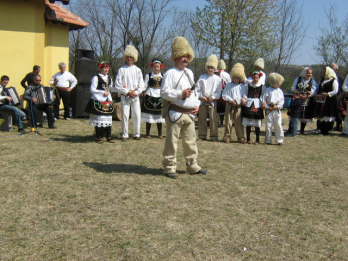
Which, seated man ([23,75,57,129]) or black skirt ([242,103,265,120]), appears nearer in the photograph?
black skirt ([242,103,265,120])

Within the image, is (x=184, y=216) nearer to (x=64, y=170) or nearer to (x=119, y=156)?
(x=64, y=170)

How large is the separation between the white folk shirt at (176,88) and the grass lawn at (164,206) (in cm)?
112

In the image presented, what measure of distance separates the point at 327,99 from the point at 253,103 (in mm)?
3133

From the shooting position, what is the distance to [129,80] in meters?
8.58

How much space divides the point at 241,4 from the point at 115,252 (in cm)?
1611

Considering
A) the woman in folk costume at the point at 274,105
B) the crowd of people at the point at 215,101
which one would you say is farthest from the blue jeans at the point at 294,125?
the woman in folk costume at the point at 274,105

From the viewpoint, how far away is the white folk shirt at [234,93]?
29.2 feet

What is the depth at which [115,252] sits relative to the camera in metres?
3.44

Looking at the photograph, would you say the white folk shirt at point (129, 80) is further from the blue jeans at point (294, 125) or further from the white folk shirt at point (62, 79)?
the blue jeans at point (294, 125)

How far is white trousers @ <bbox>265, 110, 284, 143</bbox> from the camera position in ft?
29.1

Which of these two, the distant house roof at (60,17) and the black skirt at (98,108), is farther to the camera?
the distant house roof at (60,17)

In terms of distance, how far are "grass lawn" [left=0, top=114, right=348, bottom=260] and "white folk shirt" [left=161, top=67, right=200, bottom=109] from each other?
1118mm

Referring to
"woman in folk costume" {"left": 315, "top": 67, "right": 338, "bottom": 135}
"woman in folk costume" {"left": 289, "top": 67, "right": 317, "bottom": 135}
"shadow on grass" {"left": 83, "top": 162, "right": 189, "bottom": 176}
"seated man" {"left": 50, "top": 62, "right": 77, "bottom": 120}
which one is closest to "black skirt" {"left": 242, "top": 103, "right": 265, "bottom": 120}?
"woman in folk costume" {"left": 289, "top": 67, "right": 317, "bottom": 135}

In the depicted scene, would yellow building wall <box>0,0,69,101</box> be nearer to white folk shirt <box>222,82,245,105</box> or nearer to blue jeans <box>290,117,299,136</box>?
white folk shirt <box>222,82,245,105</box>
